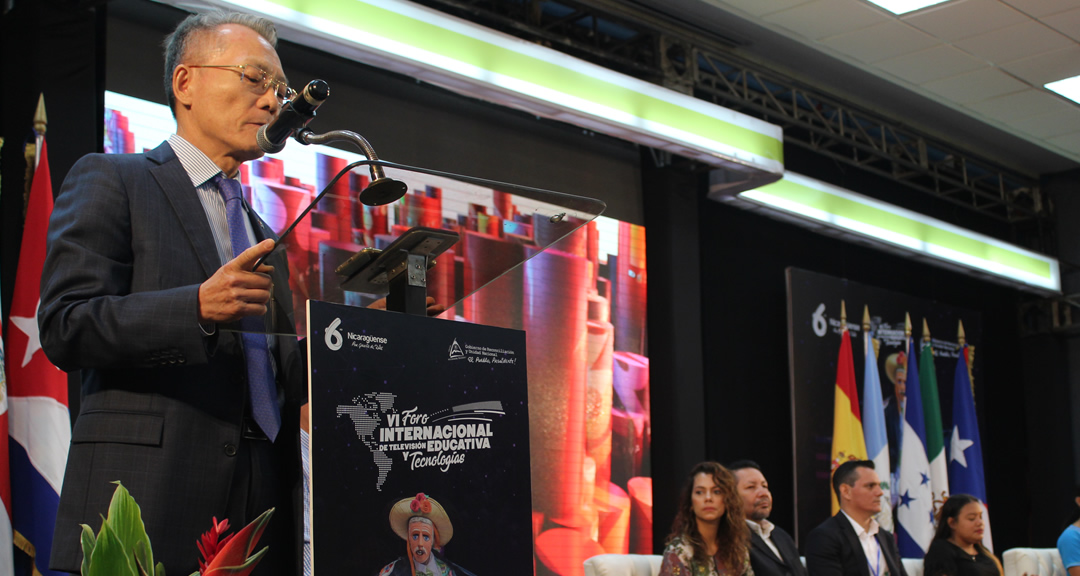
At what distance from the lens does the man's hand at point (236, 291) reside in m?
1.26

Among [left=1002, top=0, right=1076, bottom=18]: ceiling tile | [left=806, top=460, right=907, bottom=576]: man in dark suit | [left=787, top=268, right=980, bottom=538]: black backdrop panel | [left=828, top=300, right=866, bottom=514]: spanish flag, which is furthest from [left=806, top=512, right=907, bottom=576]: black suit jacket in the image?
[left=1002, top=0, right=1076, bottom=18]: ceiling tile

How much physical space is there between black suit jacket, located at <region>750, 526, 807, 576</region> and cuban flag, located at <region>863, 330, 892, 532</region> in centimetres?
230

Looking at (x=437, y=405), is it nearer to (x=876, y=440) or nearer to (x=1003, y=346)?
(x=876, y=440)

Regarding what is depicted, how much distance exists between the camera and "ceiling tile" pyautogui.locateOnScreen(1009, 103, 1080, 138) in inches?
272

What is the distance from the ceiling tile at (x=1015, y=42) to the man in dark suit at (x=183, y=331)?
202 inches

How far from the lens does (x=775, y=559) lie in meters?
4.27

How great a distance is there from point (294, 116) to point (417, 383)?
39 cm

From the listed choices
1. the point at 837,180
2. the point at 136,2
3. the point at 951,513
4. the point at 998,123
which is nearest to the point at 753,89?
the point at 837,180

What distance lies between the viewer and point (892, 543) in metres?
4.76

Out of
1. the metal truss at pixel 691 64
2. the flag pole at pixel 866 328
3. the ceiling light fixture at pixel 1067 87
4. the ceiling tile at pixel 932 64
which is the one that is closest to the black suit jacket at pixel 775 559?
the metal truss at pixel 691 64

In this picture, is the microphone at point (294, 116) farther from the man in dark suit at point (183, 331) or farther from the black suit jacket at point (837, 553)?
the black suit jacket at point (837, 553)

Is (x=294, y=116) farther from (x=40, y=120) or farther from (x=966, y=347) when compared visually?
(x=966, y=347)

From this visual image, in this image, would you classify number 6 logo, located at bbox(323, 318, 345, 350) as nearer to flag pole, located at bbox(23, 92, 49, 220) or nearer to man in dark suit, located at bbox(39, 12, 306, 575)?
man in dark suit, located at bbox(39, 12, 306, 575)

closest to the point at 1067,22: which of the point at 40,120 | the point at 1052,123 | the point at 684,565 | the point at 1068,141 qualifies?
the point at 1052,123
